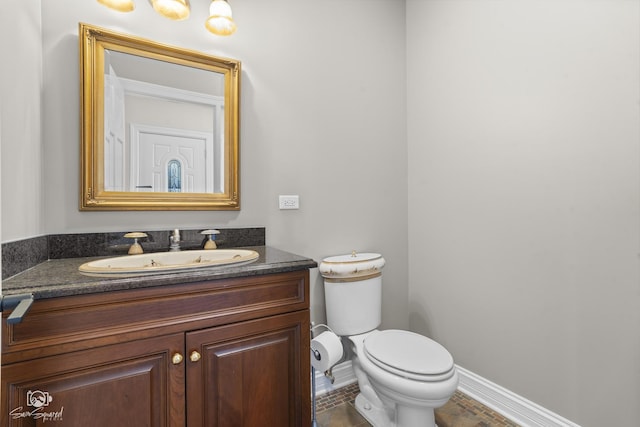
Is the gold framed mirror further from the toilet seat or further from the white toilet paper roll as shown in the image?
the toilet seat

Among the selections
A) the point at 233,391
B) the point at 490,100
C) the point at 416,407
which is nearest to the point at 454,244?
the point at 490,100

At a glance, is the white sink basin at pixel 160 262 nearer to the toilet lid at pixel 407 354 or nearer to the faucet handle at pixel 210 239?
the faucet handle at pixel 210 239

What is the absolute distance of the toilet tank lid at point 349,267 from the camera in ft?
5.71

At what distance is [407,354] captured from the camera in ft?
4.63

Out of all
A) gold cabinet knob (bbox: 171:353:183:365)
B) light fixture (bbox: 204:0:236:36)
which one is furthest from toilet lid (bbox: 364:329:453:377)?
light fixture (bbox: 204:0:236:36)

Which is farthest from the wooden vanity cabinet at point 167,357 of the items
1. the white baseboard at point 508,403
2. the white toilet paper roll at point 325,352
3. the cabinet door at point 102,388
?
the white baseboard at point 508,403

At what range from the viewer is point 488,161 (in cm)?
173

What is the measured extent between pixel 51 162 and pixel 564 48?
2.29 meters

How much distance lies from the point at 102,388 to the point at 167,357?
0.18 m

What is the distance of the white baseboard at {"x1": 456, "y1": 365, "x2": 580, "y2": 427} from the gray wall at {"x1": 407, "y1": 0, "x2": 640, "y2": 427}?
40 millimetres

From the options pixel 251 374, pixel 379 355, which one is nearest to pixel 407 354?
pixel 379 355

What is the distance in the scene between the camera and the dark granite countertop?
843mm

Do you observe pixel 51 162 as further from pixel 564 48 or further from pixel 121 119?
→ pixel 564 48

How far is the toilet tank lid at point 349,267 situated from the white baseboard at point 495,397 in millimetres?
639
